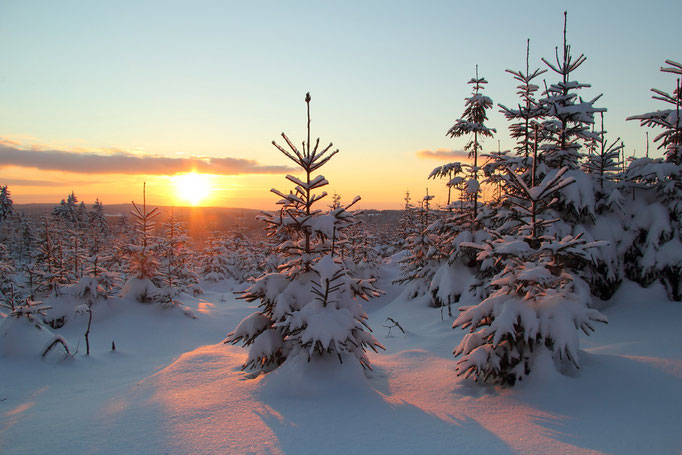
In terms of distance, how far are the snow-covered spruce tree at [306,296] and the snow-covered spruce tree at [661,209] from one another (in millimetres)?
10202

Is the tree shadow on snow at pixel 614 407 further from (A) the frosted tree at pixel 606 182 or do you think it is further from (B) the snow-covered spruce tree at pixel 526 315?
(A) the frosted tree at pixel 606 182

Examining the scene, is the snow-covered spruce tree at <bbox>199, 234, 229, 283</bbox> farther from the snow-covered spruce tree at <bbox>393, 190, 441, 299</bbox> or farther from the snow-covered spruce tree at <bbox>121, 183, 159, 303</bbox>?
the snow-covered spruce tree at <bbox>393, 190, 441, 299</bbox>

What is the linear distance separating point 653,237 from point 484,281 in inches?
216

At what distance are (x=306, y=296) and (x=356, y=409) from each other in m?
2.34

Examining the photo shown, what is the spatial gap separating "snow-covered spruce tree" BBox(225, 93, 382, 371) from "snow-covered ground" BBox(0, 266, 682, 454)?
21.4 inches

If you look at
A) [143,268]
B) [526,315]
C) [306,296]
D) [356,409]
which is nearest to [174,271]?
[143,268]

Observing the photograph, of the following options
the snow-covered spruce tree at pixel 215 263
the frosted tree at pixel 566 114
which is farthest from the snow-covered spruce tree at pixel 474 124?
the snow-covered spruce tree at pixel 215 263

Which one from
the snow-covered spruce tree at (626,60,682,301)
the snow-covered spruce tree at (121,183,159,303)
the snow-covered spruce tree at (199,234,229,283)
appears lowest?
the snow-covered spruce tree at (199,234,229,283)

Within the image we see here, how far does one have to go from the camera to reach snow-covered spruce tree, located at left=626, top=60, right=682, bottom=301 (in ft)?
35.9

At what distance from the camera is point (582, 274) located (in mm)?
11438

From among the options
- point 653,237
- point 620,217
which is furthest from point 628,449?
point 620,217

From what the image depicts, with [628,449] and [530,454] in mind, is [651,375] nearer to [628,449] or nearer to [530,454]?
[628,449]

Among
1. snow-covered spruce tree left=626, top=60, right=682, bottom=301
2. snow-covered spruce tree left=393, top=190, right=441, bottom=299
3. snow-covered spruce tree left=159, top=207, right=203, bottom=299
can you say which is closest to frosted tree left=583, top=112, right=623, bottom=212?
snow-covered spruce tree left=626, top=60, right=682, bottom=301

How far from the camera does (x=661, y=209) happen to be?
1149 cm
